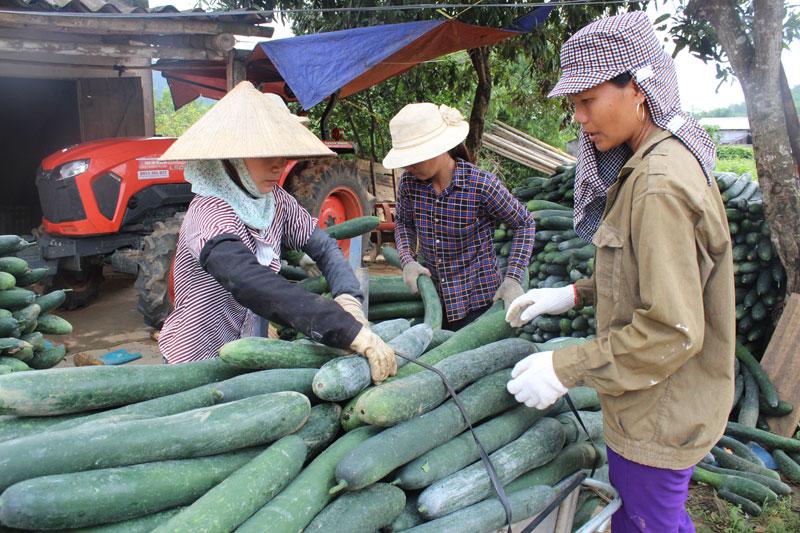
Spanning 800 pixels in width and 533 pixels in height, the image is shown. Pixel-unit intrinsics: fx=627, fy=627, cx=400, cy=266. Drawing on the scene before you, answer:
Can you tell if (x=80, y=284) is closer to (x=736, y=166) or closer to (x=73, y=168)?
(x=73, y=168)

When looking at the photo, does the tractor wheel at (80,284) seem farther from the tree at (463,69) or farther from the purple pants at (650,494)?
the purple pants at (650,494)

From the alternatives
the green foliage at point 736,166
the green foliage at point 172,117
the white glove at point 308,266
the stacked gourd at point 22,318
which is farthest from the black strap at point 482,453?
the green foliage at point 736,166

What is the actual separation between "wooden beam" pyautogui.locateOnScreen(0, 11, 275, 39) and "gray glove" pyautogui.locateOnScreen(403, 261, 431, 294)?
463 cm

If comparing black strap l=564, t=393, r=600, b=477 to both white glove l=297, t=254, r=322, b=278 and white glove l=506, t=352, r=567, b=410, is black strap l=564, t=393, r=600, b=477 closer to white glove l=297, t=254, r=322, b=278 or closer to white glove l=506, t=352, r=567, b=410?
white glove l=506, t=352, r=567, b=410

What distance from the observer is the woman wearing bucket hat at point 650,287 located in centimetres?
152

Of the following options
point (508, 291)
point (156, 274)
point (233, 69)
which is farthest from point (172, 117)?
point (508, 291)

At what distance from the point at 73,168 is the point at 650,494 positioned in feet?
21.3

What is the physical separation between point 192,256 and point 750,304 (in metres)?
3.95

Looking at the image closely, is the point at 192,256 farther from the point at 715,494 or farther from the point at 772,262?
the point at 772,262

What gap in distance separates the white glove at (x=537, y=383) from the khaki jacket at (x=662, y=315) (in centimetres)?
3

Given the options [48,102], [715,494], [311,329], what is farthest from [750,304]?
[48,102]

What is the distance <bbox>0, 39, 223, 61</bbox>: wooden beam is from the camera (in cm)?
652

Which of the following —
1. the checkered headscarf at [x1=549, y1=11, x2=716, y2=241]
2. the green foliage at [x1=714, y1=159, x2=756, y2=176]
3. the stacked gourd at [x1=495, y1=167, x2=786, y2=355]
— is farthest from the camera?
the green foliage at [x1=714, y1=159, x2=756, y2=176]

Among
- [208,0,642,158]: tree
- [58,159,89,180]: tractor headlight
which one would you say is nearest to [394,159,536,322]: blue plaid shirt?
[208,0,642,158]: tree
